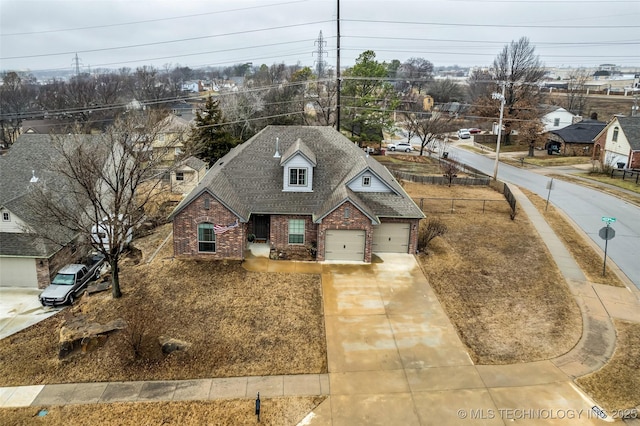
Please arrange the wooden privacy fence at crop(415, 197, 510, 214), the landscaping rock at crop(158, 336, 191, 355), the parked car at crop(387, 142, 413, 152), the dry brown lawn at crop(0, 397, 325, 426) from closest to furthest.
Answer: the dry brown lawn at crop(0, 397, 325, 426) < the landscaping rock at crop(158, 336, 191, 355) < the wooden privacy fence at crop(415, 197, 510, 214) < the parked car at crop(387, 142, 413, 152)

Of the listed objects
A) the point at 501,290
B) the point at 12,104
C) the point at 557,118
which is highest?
the point at 12,104

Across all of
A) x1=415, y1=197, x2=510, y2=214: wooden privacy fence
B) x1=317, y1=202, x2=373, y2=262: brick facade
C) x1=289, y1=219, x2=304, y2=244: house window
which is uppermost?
x1=317, y1=202, x2=373, y2=262: brick facade

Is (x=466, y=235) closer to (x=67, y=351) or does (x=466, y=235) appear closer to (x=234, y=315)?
(x=234, y=315)

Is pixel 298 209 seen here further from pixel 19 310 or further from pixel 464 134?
pixel 464 134

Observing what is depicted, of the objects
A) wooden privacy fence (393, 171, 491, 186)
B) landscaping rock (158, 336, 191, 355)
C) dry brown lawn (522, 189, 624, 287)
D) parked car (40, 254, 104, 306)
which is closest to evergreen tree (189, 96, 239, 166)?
wooden privacy fence (393, 171, 491, 186)

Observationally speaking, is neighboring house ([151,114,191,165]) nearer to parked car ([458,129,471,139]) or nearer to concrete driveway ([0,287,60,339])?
concrete driveway ([0,287,60,339])

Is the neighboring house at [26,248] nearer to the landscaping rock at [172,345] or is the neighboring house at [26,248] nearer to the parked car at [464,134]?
the landscaping rock at [172,345]

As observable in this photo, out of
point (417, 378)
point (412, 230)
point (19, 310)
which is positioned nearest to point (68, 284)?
point (19, 310)
